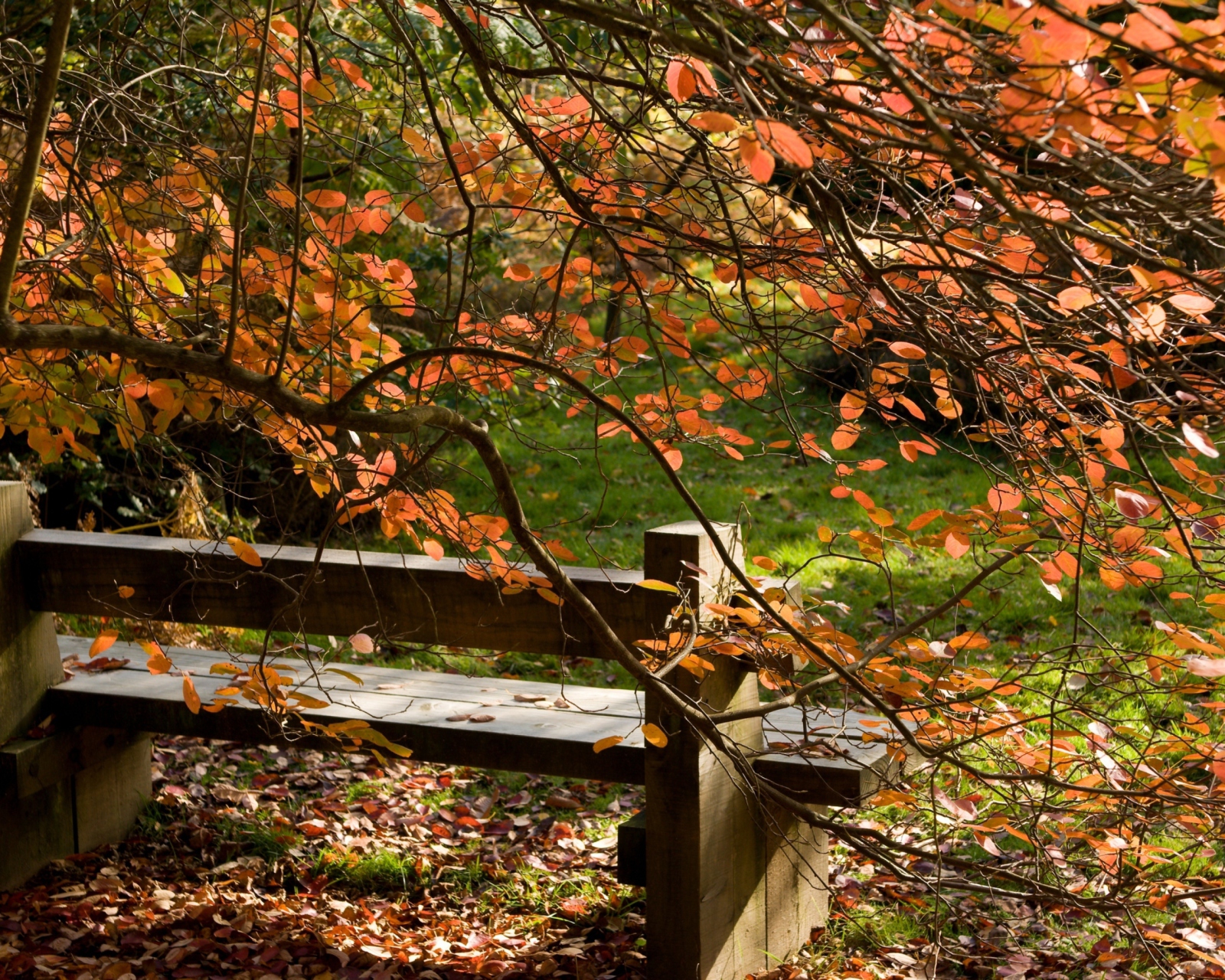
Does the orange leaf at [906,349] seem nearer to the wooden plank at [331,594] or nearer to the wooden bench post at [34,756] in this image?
the wooden plank at [331,594]

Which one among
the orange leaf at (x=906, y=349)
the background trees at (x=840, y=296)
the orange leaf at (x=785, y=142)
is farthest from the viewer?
the orange leaf at (x=906, y=349)

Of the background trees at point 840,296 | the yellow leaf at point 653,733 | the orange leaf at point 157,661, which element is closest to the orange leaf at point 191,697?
the orange leaf at point 157,661

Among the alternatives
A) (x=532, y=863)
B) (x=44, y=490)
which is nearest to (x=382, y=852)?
(x=532, y=863)

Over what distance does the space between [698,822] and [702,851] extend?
0.25 feet

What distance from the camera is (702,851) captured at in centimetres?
271

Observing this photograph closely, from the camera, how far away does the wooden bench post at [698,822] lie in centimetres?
265

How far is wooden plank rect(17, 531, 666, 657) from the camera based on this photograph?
9.32ft

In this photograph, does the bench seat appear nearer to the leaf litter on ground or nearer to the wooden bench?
the wooden bench

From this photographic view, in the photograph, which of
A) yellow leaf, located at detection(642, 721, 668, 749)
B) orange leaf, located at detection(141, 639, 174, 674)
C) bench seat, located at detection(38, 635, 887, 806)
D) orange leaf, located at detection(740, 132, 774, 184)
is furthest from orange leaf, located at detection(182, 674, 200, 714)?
orange leaf, located at detection(740, 132, 774, 184)

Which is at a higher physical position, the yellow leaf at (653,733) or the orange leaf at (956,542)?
the orange leaf at (956,542)

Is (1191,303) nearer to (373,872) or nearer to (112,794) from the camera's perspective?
(373,872)

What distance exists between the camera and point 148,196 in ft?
9.82

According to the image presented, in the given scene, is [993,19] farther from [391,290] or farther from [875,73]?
[391,290]

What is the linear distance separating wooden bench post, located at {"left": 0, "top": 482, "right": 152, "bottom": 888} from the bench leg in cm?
194
